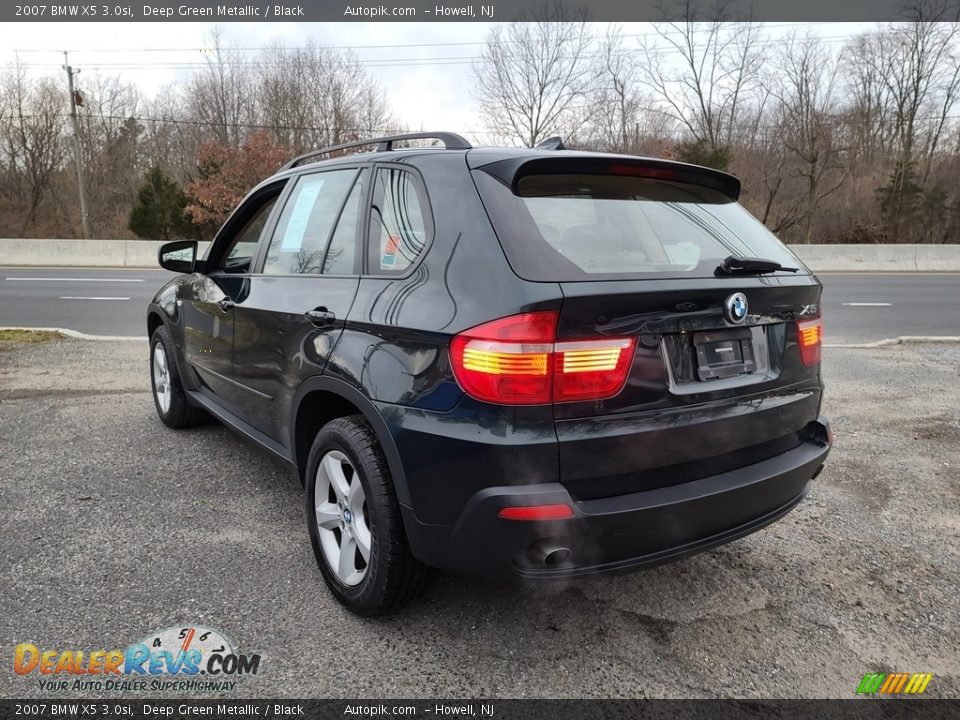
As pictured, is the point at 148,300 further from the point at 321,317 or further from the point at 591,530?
the point at 591,530

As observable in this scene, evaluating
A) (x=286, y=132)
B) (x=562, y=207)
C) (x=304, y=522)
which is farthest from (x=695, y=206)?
(x=286, y=132)

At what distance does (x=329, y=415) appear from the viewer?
2.83 meters

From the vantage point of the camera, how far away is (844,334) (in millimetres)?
9672

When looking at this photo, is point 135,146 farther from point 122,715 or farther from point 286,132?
point 122,715

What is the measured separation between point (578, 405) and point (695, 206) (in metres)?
1.18

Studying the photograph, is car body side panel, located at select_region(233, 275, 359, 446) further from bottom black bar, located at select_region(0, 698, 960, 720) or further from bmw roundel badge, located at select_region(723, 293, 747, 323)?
bmw roundel badge, located at select_region(723, 293, 747, 323)

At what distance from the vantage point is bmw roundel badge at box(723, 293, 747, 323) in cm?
220

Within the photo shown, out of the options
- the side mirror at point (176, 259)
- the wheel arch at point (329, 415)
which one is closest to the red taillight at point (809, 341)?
the wheel arch at point (329, 415)

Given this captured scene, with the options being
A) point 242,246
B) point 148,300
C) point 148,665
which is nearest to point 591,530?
point 148,665

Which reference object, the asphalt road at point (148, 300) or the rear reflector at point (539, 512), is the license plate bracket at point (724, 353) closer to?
the rear reflector at point (539, 512)

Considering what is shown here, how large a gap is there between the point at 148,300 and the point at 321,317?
37.3 feet

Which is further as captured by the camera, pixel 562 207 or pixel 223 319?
pixel 223 319

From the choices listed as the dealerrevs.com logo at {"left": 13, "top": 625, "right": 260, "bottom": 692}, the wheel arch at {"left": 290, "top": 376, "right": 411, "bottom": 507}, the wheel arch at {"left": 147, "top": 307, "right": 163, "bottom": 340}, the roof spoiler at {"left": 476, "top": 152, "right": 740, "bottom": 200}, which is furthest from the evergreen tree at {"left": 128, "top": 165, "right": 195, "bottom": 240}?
the roof spoiler at {"left": 476, "top": 152, "right": 740, "bottom": 200}

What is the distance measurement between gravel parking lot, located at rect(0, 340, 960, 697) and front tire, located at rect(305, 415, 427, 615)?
0.50 ft
